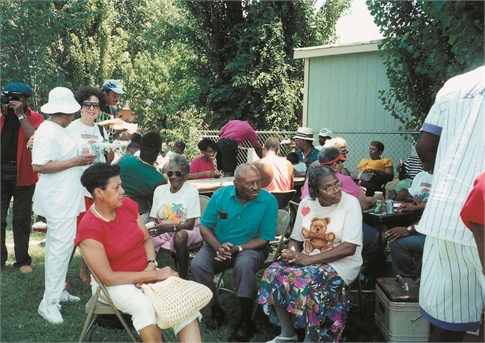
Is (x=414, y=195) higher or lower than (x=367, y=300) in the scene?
higher

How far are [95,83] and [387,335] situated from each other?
765 inches

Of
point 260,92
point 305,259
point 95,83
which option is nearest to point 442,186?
point 305,259

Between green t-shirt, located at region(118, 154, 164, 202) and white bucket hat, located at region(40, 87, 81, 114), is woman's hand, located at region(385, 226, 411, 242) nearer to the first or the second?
green t-shirt, located at region(118, 154, 164, 202)

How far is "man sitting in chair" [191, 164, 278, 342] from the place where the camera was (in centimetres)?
410

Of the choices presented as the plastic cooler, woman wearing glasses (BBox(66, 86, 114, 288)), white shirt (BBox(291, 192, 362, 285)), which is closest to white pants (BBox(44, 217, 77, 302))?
woman wearing glasses (BBox(66, 86, 114, 288))

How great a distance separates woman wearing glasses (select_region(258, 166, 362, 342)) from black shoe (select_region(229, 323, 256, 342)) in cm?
24

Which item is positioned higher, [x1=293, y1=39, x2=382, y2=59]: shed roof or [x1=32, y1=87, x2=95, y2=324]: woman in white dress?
[x1=293, y1=39, x2=382, y2=59]: shed roof

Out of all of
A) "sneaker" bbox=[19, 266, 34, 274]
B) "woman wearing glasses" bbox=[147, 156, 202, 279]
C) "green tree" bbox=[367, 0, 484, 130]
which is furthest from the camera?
"sneaker" bbox=[19, 266, 34, 274]

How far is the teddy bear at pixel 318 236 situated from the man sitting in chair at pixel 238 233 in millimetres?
420

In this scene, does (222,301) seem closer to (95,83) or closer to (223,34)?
(223,34)

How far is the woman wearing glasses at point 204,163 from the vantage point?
7189 mm

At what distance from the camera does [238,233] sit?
4.34 meters

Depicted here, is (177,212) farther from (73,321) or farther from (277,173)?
(277,173)

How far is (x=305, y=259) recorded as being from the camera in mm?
3754
